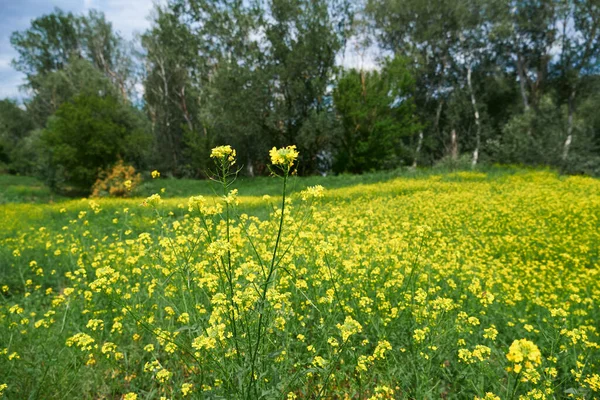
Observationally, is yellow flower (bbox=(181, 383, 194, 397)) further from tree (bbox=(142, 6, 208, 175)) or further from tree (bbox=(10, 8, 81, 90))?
tree (bbox=(10, 8, 81, 90))

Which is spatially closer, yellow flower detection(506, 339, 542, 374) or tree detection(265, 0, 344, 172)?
yellow flower detection(506, 339, 542, 374)

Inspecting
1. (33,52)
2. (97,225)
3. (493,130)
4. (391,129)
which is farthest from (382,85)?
(33,52)

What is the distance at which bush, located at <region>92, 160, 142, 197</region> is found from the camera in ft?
58.7

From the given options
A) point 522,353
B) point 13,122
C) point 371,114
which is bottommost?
point 522,353

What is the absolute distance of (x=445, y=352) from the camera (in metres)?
2.99

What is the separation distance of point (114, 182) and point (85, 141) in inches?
115

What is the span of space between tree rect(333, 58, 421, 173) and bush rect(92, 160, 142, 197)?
14953mm

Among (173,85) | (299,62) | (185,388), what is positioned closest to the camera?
(185,388)

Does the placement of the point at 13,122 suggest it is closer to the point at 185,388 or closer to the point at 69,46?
the point at 69,46

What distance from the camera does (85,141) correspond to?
1830 centimetres

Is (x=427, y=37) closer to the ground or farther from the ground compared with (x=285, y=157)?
farther from the ground

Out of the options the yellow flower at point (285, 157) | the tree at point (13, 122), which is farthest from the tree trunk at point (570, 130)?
the tree at point (13, 122)

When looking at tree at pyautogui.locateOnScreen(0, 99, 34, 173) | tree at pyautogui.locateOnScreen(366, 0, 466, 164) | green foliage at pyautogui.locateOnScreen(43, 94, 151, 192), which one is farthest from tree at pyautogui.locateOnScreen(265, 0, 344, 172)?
tree at pyautogui.locateOnScreen(0, 99, 34, 173)

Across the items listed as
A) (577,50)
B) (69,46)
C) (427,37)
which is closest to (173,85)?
(69,46)
